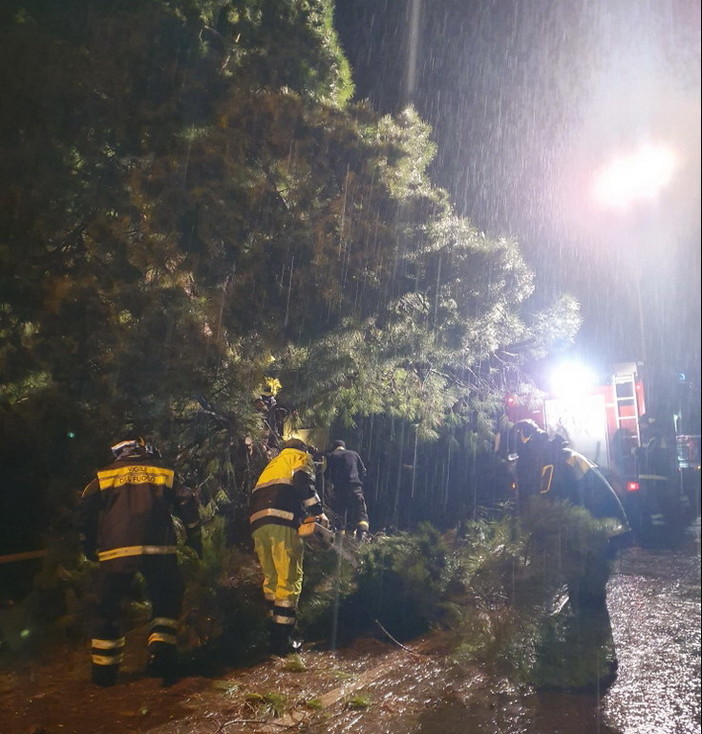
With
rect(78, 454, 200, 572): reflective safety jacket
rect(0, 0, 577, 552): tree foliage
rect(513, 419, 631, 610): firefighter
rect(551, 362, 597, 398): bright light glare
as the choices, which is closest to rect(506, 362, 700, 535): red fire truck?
rect(551, 362, 597, 398): bright light glare

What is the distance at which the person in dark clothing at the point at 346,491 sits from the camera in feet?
19.1

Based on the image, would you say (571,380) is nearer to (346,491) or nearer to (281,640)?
(346,491)

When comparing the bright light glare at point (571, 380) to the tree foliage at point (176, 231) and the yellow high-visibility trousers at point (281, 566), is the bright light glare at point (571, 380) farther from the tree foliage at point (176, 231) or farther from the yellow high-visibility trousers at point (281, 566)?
the yellow high-visibility trousers at point (281, 566)

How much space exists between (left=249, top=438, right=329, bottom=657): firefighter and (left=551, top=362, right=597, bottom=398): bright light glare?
613 cm

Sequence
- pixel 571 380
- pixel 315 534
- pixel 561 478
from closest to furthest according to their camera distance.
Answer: pixel 315 534 → pixel 561 478 → pixel 571 380

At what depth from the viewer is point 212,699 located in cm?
404

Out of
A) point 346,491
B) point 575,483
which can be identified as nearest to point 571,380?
point 575,483

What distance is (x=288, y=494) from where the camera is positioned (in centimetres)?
500

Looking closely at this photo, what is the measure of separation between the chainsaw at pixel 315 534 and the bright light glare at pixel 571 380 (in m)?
5.91

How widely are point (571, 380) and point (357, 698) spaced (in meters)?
7.60

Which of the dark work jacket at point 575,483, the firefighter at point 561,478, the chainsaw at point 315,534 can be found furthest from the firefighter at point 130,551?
the dark work jacket at point 575,483

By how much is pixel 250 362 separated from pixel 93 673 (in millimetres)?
2584

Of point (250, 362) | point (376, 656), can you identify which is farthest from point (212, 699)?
point (250, 362)

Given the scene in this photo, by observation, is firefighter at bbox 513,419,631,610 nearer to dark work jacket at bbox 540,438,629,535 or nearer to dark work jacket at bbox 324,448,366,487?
dark work jacket at bbox 540,438,629,535
